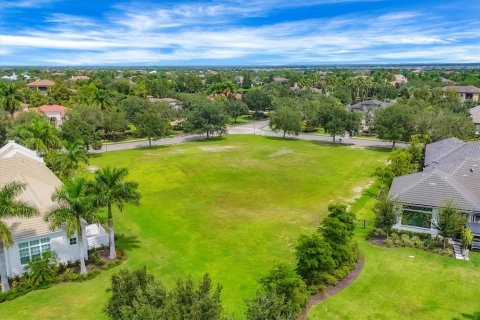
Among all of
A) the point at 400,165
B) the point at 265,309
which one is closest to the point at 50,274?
the point at 265,309

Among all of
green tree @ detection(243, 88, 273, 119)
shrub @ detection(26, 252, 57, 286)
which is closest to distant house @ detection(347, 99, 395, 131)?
green tree @ detection(243, 88, 273, 119)

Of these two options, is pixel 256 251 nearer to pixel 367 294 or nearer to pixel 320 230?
pixel 320 230

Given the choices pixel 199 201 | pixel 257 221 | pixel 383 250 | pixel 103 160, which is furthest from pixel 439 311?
pixel 103 160

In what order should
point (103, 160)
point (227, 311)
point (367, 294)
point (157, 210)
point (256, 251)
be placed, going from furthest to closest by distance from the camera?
point (103, 160)
point (157, 210)
point (256, 251)
point (367, 294)
point (227, 311)

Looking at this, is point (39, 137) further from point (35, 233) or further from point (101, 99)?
point (101, 99)

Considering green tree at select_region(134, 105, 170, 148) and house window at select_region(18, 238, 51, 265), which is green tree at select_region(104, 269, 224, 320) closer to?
house window at select_region(18, 238, 51, 265)

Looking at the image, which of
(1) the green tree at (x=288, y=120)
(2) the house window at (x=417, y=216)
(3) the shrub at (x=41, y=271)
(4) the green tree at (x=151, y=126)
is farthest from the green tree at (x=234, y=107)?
(3) the shrub at (x=41, y=271)

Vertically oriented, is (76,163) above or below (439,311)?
above

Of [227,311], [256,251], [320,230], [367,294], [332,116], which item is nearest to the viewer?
[227,311]
